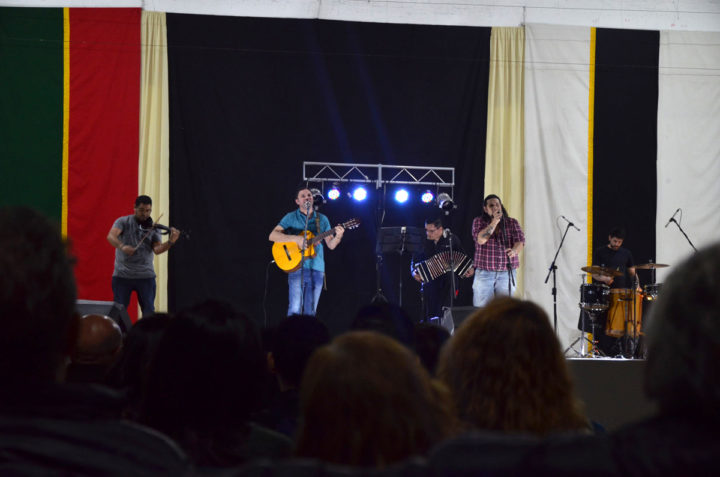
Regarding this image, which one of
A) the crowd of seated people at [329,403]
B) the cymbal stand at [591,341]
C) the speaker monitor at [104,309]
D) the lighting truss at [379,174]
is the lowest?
the cymbal stand at [591,341]

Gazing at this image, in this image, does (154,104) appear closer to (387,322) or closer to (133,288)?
(133,288)

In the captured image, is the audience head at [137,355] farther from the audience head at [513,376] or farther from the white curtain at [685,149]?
the white curtain at [685,149]

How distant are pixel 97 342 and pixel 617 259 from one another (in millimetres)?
7431

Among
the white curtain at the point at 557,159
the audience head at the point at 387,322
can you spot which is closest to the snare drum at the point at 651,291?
the white curtain at the point at 557,159

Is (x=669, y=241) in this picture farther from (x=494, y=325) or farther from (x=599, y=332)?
(x=494, y=325)

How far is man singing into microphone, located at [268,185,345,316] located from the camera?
8.42 meters

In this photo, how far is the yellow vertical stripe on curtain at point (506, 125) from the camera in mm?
9578

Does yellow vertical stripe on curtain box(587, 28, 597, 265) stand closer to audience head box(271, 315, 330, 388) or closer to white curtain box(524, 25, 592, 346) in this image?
white curtain box(524, 25, 592, 346)

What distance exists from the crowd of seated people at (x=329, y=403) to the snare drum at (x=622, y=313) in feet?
23.5

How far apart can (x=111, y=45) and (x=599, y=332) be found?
661 cm

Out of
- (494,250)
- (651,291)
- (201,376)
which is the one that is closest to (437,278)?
(494,250)

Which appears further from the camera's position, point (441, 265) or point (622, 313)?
point (622, 313)

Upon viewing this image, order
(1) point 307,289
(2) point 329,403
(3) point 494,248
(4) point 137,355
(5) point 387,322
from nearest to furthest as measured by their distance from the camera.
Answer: (2) point 329,403, (4) point 137,355, (5) point 387,322, (3) point 494,248, (1) point 307,289

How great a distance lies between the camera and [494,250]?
815cm
